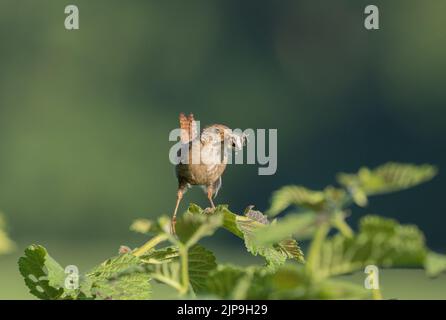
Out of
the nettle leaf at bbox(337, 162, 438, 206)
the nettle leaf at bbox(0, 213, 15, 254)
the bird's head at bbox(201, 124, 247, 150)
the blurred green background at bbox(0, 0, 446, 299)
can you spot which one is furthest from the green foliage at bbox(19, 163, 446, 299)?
the blurred green background at bbox(0, 0, 446, 299)

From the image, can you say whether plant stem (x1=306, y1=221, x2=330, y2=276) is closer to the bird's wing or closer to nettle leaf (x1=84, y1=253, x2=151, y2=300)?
nettle leaf (x1=84, y1=253, x2=151, y2=300)

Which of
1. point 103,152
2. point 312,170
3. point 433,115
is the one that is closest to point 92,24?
point 103,152

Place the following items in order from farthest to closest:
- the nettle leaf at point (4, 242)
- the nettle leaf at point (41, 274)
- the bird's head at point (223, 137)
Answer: the bird's head at point (223, 137) < the nettle leaf at point (41, 274) < the nettle leaf at point (4, 242)

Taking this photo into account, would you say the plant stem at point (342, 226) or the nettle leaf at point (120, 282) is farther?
the nettle leaf at point (120, 282)

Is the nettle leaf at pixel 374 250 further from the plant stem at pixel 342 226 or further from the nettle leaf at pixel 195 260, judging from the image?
the nettle leaf at pixel 195 260

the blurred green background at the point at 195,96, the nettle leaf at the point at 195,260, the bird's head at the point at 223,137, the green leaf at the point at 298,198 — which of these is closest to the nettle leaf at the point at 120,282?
the nettle leaf at the point at 195,260

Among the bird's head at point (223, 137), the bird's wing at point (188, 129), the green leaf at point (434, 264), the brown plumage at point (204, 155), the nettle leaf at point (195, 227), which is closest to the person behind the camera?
the green leaf at point (434, 264)

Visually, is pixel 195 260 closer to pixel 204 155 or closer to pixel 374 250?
pixel 374 250
